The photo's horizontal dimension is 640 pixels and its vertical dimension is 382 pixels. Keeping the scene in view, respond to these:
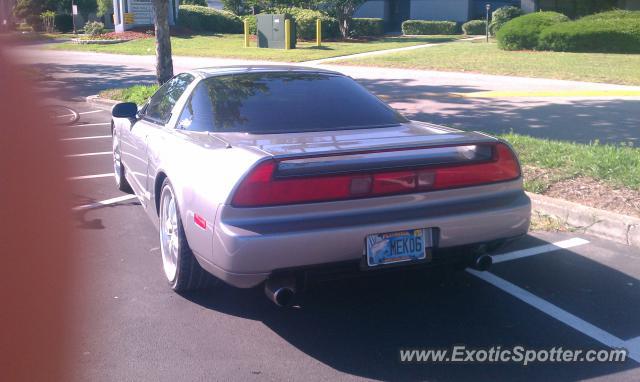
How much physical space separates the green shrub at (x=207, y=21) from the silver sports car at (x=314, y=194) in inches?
1605

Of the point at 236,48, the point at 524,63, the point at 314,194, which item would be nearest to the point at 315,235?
the point at 314,194

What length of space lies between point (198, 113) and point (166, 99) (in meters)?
0.88

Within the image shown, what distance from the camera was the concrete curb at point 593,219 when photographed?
5.89 metres

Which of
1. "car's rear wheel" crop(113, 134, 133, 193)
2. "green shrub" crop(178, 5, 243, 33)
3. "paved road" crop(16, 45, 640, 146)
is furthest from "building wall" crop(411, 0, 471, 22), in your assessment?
"car's rear wheel" crop(113, 134, 133, 193)

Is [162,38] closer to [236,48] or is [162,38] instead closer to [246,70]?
[246,70]

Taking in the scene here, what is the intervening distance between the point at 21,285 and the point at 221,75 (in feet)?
6.80

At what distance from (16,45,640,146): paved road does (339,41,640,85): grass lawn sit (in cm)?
102

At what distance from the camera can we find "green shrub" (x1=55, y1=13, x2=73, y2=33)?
4386 cm

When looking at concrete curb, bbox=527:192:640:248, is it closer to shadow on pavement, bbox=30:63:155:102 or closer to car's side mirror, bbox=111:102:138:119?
car's side mirror, bbox=111:102:138:119

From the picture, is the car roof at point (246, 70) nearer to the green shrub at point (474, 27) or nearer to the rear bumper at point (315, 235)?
the rear bumper at point (315, 235)

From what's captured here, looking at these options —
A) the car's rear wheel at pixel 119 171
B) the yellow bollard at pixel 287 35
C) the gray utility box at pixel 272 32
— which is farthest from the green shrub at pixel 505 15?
the car's rear wheel at pixel 119 171

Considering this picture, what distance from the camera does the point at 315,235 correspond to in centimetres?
389

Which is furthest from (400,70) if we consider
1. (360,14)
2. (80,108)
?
(360,14)

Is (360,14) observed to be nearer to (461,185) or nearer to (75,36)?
(75,36)
